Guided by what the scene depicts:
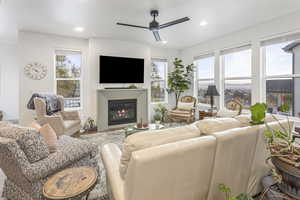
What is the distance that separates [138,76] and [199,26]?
7.38ft

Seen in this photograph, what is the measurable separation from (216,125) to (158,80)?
4605mm

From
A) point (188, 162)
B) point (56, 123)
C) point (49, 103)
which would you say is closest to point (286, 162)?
point (188, 162)

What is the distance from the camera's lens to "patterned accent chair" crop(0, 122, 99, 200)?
51.1 inches

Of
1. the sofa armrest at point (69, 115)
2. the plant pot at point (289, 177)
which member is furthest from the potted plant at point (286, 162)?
the sofa armrest at point (69, 115)

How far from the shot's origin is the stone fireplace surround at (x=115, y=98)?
14.6 ft

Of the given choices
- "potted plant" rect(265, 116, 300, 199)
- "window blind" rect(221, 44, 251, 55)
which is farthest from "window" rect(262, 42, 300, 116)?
"potted plant" rect(265, 116, 300, 199)

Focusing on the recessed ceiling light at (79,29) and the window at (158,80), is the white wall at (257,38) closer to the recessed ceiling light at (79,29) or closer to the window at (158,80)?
the window at (158,80)

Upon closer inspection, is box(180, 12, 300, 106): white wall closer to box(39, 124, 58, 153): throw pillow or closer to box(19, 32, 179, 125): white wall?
box(19, 32, 179, 125): white wall

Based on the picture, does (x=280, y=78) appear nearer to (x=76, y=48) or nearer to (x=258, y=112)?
(x=258, y=112)

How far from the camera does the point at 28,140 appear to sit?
1376 millimetres

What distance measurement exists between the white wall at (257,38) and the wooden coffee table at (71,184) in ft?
13.1

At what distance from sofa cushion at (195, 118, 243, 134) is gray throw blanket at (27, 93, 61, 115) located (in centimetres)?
326

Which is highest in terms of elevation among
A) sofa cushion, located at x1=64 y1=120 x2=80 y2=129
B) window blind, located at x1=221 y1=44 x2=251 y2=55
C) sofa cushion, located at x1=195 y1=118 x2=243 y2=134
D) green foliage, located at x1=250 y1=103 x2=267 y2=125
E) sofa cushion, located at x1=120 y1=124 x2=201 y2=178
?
window blind, located at x1=221 y1=44 x2=251 y2=55

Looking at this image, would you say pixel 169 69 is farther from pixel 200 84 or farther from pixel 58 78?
pixel 58 78
